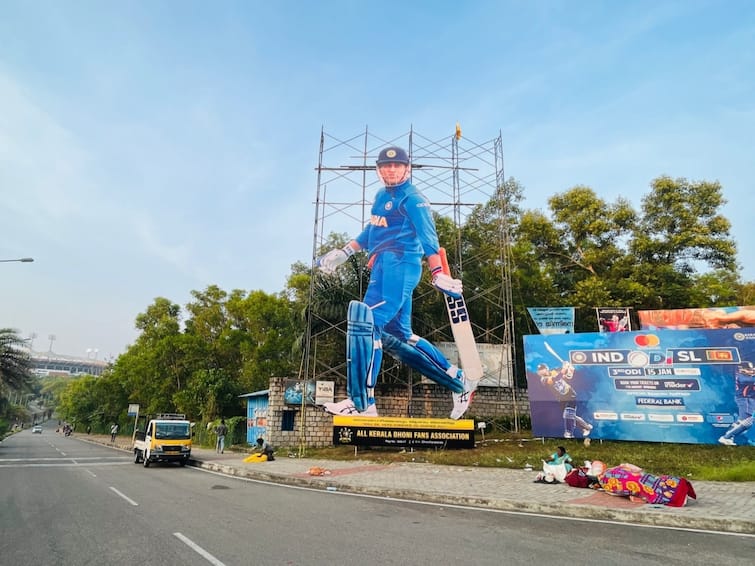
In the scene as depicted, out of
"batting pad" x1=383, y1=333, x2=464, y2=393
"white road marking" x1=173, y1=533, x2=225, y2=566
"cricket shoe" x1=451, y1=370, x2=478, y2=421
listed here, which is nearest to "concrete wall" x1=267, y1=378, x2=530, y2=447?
"cricket shoe" x1=451, y1=370, x2=478, y2=421

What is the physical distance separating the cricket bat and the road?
1370 centimetres

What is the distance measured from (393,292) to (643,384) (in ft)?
36.8

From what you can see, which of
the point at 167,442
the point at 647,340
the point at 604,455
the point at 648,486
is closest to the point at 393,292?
the point at 647,340

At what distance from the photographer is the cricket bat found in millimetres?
23578

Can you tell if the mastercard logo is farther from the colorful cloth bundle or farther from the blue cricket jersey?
the blue cricket jersey

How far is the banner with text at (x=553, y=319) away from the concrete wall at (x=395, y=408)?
5042 mm

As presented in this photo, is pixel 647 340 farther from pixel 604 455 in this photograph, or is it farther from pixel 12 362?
pixel 12 362

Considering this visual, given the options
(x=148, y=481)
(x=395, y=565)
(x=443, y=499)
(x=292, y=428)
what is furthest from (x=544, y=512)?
(x=292, y=428)

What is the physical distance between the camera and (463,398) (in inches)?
920

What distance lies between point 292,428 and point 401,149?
15.1m

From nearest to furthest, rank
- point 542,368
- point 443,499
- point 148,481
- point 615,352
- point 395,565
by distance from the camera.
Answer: point 395,565 → point 443,499 → point 148,481 → point 615,352 → point 542,368

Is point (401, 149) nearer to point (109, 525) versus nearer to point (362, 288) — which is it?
point (362, 288)

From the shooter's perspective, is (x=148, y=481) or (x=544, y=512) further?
(x=148, y=481)

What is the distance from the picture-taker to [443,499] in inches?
424
